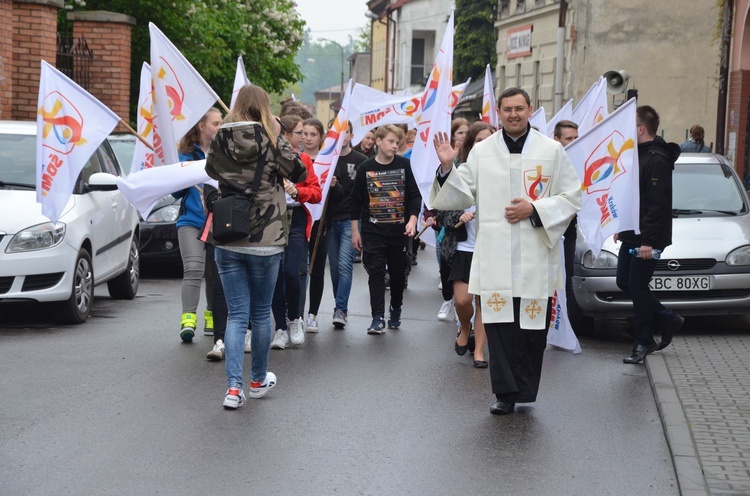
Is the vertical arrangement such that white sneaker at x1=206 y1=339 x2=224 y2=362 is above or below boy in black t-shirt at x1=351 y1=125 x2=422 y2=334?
below

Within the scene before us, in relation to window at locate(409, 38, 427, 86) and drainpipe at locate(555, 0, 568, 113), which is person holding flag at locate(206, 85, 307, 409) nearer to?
drainpipe at locate(555, 0, 568, 113)

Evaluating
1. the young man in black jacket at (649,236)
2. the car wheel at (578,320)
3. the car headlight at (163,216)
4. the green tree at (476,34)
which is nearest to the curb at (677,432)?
the young man in black jacket at (649,236)

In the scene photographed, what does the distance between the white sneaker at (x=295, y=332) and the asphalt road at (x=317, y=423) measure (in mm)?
153

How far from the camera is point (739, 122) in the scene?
22.4 meters

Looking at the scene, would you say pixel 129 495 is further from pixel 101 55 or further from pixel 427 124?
pixel 101 55

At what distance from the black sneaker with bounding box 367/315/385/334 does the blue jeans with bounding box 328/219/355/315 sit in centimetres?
39

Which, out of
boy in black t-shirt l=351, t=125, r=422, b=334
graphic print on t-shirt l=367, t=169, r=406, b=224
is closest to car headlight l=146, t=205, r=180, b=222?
boy in black t-shirt l=351, t=125, r=422, b=334

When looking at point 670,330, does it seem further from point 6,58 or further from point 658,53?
point 658,53

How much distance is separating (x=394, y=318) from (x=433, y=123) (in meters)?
1.78

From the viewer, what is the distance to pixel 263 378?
7.86m

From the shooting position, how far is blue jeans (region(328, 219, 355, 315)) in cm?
1099

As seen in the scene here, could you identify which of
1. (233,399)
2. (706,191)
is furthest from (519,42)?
(233,399)

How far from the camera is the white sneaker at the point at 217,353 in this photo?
909cm

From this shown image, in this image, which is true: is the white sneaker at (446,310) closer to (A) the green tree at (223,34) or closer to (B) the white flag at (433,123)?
(B) the white flag at (433,123)
